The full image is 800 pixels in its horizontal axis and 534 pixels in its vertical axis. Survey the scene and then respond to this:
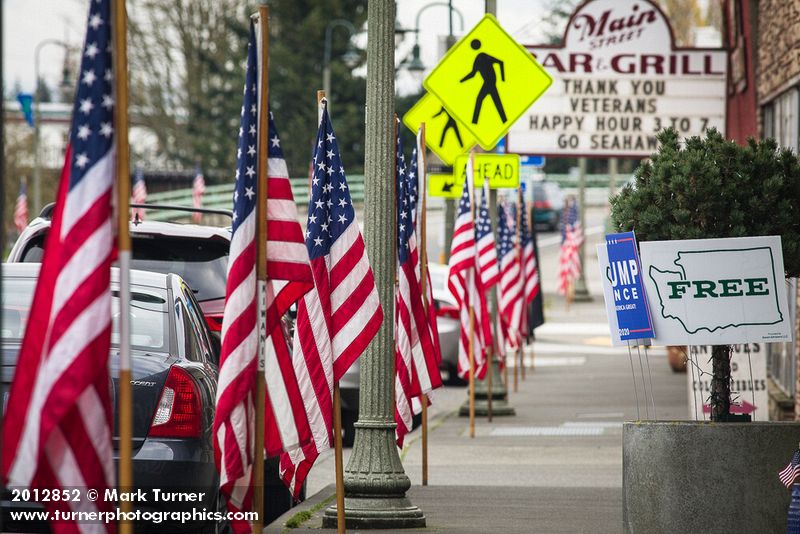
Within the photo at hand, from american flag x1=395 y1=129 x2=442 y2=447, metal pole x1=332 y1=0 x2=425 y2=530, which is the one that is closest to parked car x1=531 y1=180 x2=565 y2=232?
american flag x1=395 y1=129 x2=442 y2=447

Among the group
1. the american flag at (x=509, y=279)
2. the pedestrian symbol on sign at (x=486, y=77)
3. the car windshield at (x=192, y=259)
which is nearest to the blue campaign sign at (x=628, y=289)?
the car windshield at (x=192, y=259)

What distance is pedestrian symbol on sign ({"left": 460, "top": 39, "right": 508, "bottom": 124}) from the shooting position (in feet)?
43.8

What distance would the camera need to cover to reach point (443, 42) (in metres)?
24.1

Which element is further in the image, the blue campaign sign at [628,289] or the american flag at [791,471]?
the blue campaign sign at [628,289]

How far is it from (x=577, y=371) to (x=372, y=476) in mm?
17145

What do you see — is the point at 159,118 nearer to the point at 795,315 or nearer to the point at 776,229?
the point at 795,315

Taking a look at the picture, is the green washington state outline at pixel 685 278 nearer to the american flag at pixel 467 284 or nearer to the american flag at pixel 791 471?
the american flag at pixel 791 471

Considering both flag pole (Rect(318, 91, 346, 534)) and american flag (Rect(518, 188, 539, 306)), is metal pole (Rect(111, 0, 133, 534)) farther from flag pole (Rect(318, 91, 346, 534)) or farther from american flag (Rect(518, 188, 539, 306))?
american flag (Rect(518, 188, 539, 306))

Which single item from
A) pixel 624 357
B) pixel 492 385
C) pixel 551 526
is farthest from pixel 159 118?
pixel 551 526

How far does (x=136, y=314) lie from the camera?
798cm

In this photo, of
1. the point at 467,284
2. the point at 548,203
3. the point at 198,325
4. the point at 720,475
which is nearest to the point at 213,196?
the point at 548,203

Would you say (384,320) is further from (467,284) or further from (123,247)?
(467,284)

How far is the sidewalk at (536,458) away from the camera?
31.4 feet

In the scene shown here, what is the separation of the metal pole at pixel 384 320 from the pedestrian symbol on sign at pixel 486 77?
429cm
